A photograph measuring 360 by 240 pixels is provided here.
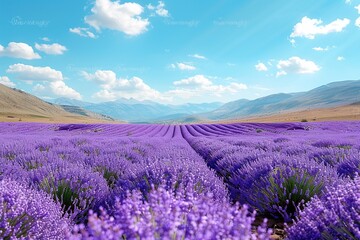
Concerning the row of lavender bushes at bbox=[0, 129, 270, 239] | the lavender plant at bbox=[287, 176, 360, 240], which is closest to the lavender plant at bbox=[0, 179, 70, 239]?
the row of lavender bushes at bbox=[0, 129, 270, 239]

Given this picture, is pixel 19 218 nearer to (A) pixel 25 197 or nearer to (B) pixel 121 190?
(A) pixel 25 197

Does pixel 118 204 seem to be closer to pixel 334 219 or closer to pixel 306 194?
pixel 334 219

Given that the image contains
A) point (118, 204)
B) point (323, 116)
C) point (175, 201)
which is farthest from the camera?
point (323, 116)

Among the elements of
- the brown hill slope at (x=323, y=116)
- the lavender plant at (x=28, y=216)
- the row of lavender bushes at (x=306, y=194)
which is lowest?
the brown hill slope at (x=323, y=116)

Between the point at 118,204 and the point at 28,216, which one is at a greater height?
the point at 118,204

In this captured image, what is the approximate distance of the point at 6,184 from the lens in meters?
2.55

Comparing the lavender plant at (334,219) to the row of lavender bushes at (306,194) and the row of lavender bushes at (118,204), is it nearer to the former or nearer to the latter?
the row of lavender bushes at (306,194)

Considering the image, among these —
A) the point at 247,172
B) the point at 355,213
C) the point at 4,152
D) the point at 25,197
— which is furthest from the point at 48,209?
the point at 4,152

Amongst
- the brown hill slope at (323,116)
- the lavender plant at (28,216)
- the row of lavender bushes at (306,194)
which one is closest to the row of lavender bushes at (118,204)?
the lavender plant at (28,216)

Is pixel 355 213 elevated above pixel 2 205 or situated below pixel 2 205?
below

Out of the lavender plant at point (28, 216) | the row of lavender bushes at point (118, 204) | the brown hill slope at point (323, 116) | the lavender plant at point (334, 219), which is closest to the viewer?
the row of lavender bushes at point (118, 204)

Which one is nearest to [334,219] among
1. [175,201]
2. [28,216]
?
[175,201]

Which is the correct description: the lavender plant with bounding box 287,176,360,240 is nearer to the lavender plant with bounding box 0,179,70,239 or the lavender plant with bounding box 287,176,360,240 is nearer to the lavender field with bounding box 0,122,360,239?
the lavender field with bounding box 0,122,360,239

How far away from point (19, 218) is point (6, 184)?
0.45m
